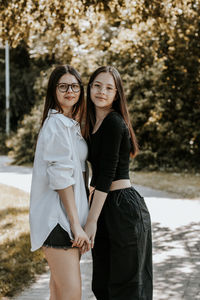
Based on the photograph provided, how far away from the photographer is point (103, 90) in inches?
109

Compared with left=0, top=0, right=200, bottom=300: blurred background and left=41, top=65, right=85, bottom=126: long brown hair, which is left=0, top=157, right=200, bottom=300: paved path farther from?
left=41, top=65, right=85, bottom=126: long brown hair

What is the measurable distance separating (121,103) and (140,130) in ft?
44.3

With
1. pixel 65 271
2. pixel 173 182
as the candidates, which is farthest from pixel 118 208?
pixel 173 182

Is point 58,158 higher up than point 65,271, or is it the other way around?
point 58,158

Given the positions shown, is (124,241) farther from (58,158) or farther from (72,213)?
(58,158)

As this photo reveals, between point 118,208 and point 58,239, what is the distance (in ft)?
1.67

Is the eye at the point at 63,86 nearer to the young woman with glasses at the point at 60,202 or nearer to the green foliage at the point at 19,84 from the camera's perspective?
the young woman with glasses at the point at 60,202

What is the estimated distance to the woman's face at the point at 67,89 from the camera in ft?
8.77

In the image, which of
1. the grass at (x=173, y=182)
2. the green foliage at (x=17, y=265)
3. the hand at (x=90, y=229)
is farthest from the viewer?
the grass at (x=173, y=182)

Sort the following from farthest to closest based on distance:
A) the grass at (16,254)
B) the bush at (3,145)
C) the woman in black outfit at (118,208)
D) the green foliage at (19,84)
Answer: the green foliage at (19,84) < the bush at (3,145) < the grass at (16,254) < the woman in black outfit at (118,208)

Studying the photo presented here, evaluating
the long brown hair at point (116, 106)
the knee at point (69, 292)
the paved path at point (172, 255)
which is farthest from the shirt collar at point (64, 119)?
the paved path at point (172, 255)

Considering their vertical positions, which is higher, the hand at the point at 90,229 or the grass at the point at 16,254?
the hand at the point at 90,229

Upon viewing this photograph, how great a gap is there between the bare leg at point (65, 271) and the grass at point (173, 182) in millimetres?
7777

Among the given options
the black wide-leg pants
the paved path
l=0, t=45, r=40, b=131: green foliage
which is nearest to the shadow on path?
the paved path
